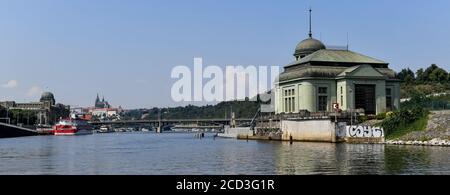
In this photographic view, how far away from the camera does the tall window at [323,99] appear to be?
116 meters

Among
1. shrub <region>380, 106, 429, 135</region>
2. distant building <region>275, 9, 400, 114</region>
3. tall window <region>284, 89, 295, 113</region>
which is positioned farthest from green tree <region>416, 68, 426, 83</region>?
shrub <region>380, 106, 429, 135</region>

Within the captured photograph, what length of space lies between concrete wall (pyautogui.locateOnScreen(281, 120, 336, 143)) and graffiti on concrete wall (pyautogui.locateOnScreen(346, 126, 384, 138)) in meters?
2.62

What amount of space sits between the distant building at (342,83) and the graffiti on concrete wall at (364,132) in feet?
77.2

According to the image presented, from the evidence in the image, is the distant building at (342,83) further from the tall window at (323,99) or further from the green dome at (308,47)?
the green dome at (308,47)

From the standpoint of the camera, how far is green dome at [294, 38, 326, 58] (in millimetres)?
142125

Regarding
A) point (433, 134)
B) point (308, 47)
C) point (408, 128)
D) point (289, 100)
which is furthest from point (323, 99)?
point (433, 134)

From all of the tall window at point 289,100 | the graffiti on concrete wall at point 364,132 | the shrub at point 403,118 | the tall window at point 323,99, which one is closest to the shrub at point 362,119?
the graffiti on concrete wall at point 364,132
